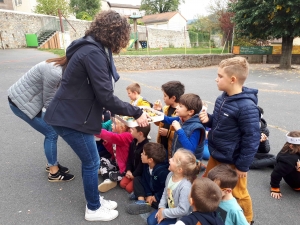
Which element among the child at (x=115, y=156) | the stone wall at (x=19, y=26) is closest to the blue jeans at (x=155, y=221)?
the child at (x=115, y=156)

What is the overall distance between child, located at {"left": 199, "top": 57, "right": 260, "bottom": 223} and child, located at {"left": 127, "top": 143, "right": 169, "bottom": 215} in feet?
2.27

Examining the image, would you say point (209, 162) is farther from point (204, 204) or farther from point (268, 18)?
point (268, 18)

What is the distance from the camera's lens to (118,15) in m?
2.17

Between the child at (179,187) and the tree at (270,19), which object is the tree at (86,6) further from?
the child at (179,187)

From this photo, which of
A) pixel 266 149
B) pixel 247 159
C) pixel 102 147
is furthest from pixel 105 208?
pixel 266 149

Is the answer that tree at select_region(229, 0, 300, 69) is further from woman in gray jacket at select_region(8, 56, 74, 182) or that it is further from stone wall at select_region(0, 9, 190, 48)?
woman in gray jacket at select_region(8, 56, 74, 182)

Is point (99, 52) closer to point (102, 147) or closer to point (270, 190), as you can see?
point (102, 147)

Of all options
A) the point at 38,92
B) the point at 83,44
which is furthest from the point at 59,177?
the point at 83,44

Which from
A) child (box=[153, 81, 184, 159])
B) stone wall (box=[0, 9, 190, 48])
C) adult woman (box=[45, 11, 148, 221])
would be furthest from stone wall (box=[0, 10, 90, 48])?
adult woman (box=[45, 11, 148, 221])

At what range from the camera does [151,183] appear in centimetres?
294

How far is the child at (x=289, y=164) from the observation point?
2.92m

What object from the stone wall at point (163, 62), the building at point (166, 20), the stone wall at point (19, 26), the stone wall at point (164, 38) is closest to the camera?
the stone wall at point (163, 62)

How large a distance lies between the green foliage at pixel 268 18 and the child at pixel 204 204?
1539cm

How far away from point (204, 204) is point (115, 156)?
1.91 metres
